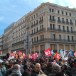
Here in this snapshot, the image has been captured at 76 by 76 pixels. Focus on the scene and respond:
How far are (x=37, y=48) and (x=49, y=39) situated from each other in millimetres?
5324

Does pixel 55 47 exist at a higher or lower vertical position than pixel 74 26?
lower

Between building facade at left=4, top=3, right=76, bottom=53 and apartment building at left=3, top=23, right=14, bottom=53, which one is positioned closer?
building facade at left=4, top=3, right=76, bottom=53

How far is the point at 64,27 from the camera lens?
56156mm

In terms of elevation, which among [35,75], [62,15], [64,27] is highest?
[62,15]

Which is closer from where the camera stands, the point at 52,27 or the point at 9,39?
the point at 52,27

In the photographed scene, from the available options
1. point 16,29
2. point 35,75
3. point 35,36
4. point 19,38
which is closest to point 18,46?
point 19,38

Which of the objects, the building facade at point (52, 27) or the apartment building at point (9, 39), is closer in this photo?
the building facade at point (52, 27)

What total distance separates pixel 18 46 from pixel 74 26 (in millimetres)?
22668

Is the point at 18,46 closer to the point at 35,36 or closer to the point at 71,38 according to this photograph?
the point at 35,36

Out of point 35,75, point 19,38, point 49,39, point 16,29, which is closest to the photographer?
point 35,75

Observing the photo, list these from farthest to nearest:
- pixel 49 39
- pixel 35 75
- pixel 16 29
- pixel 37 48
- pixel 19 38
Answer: pixel 16 29 < pixel 19 38 < pixel 37 48 < pixel 49 39 < pixel 35 75

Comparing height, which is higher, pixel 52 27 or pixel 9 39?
pixel 52 27

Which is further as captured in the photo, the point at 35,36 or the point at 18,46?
the point at 18,46

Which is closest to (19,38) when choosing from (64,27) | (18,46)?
(18,46)
